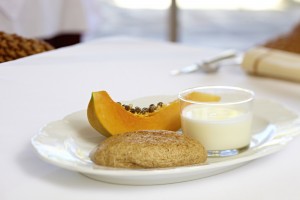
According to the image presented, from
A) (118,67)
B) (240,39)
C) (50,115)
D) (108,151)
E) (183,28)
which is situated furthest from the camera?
(183,28)

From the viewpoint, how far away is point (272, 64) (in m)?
1.06

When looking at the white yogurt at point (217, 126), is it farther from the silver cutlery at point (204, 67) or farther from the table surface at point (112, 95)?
the silver cutlery at point (204, 67)

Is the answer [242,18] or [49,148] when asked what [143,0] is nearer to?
[242,18]

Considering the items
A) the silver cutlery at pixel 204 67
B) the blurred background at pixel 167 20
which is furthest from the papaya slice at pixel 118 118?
the blurred background at pixel 167 20

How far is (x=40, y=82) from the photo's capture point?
938 millimetres

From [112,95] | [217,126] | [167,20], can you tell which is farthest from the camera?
[167,20]

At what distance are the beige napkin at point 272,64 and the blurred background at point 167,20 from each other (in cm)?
95

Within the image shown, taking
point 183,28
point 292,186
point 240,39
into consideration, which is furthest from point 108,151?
point 183,28

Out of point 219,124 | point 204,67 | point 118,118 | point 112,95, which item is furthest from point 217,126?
point 204,67

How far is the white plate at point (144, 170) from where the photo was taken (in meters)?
0.55

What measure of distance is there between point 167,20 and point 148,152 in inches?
105

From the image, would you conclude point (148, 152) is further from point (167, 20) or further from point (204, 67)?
point (167, 20)

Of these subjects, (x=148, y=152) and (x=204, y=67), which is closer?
(x=148, y=152)

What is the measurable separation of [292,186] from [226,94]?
0.21m
